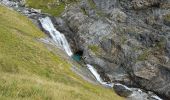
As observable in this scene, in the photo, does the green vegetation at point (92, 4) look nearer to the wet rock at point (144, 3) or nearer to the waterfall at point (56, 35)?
the wet rock at point (144, 3)

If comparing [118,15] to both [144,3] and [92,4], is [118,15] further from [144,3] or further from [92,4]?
[92,4]

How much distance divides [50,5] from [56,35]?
1721 centimetres

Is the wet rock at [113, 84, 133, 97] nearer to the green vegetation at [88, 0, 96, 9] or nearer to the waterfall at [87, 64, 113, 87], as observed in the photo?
the waterfall at [87, 64, 113, 87]

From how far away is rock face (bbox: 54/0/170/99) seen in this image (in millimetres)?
64125

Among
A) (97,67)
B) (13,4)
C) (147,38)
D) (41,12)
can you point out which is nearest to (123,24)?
(147,38)

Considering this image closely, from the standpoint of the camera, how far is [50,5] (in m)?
87.6

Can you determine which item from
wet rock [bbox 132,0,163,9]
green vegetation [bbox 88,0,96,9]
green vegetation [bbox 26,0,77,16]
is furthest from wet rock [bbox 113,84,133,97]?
green vegetation [bbox 26,0,77,16]

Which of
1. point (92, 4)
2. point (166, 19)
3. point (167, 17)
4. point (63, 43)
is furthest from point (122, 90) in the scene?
point (92, 4)

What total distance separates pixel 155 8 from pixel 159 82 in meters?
16.5

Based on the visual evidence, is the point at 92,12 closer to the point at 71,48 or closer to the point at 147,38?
the point at 71,48

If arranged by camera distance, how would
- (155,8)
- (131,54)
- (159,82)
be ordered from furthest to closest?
(155,8), (131,54), (159,82)

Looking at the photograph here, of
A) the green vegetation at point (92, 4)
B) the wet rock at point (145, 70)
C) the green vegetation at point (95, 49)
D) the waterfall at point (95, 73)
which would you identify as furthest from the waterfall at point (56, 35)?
the wet rock at point (145, 70)

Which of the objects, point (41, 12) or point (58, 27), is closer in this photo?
point (58, 27)

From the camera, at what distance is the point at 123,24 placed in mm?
71812
